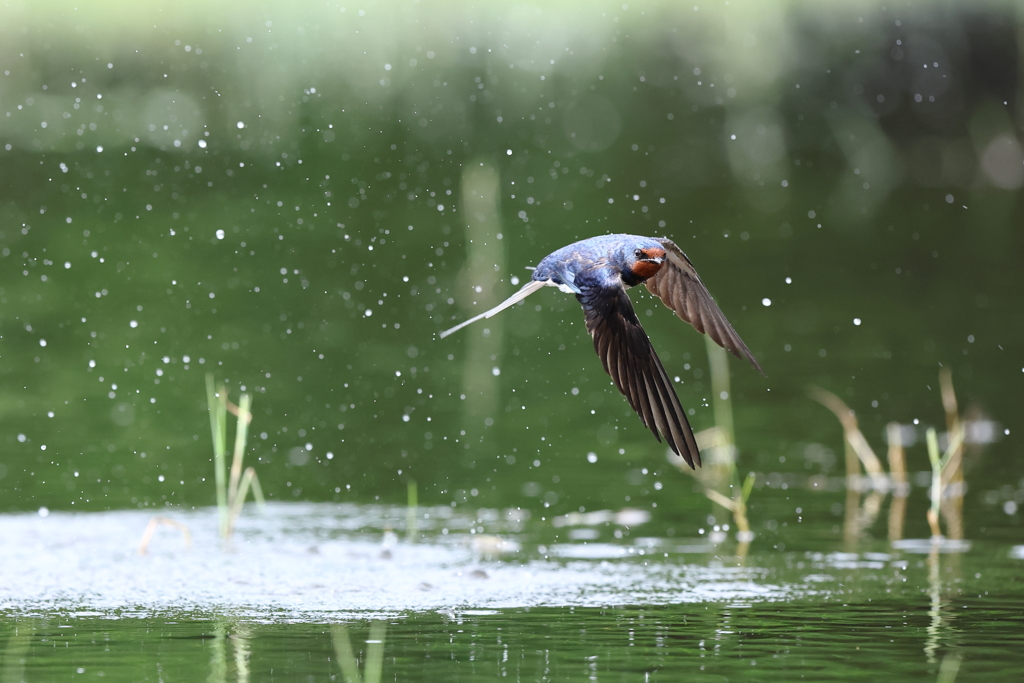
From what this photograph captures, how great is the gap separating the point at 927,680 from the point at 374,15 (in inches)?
957

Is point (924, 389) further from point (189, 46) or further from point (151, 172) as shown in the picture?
point (189, 46)

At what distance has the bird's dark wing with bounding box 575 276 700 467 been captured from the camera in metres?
5.52

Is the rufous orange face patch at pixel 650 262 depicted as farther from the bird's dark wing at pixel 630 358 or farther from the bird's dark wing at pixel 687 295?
the bird's dark wing at pixel 687 295

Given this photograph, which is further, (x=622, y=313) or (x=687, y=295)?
(x=687, y=295)

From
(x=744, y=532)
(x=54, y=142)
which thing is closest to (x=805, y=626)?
(x=744, y=532)

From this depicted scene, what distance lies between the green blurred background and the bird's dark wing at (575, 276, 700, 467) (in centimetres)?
223

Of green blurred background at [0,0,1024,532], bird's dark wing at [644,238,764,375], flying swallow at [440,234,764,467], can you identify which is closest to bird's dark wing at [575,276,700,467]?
flying swallow at [440,234,764,467]

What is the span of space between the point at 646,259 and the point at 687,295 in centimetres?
77

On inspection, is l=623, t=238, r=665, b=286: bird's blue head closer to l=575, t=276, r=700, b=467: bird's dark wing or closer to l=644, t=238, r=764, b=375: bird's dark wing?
l=575, t=276, r=700, b=467: bird's dark wing

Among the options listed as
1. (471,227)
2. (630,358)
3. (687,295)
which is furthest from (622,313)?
(471,227)

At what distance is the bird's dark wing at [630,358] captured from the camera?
18.1 feet

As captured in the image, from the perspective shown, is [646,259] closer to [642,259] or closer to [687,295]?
[642,259]

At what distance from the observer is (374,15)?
28.0m

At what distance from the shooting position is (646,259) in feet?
18.2
